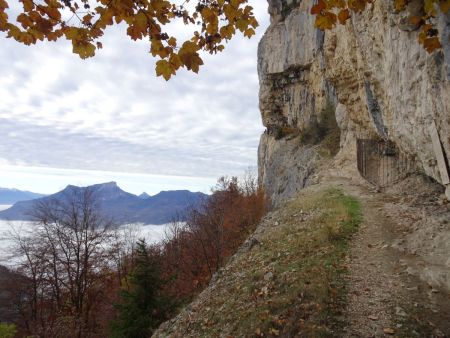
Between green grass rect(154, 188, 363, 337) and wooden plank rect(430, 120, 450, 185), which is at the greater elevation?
wooden plank rect(430, 120, 450, 185)

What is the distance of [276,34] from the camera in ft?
118

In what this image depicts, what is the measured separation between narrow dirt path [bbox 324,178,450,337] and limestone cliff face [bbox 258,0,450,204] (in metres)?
2.21

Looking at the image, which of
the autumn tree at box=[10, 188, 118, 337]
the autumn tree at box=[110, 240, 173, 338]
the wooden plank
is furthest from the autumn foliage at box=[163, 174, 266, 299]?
the wooden plank

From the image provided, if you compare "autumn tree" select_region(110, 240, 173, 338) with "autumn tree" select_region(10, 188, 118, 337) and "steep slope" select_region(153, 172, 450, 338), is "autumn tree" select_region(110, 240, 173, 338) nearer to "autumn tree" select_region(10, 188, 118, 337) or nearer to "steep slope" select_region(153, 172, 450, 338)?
"steep slope" select_region(153, 172, 450, 338)

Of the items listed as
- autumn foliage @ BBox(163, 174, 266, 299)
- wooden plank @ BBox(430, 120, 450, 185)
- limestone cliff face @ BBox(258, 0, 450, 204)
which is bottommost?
autumn foliage @ BBox(163, 174, 266, 299)

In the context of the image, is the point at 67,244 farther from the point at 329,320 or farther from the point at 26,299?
the point at 329,320

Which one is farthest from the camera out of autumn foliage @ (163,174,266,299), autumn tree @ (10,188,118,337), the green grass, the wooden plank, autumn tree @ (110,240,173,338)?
autumn foliage @ (163,174,266,299)

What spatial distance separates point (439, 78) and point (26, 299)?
2218cm

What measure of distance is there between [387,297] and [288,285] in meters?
2.10

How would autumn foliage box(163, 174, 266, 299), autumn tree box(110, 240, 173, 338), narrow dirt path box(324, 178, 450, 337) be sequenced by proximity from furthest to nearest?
autumn foliage box(163, 174, 266, 299), autumn tree box(110, 240, 173, 338), narrow dirt path box(324, 178, 450, 337)

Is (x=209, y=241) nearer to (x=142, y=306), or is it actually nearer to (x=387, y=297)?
(x=142, y=306)

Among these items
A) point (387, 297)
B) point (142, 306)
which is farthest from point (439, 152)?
point (142, 306)

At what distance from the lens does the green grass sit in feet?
18.2

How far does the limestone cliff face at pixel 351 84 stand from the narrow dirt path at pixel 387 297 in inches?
86.9
